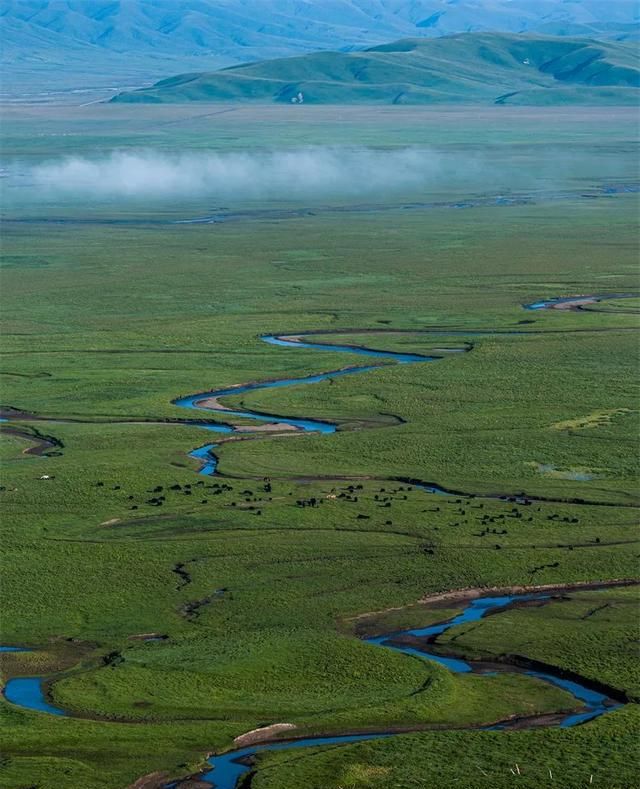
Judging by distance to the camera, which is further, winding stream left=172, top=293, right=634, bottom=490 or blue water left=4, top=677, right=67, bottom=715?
winding stream left=172, top=293, right=634, bottom=490

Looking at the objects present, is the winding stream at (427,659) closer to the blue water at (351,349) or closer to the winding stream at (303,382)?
the winding stream at (303,382)

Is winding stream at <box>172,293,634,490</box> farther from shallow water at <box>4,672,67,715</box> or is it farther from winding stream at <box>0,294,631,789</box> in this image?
shallow water at <box>4,672,67,715</box>

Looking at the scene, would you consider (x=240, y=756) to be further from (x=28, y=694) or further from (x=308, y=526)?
(x=308, y=526)

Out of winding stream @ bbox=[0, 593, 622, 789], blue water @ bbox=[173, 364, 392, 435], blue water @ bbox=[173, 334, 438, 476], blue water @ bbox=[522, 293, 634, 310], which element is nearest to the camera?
winding stream @ bbox=[0, 593, 622, 789]

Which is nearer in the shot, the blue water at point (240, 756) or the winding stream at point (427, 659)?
the blue water at point (240, 756)

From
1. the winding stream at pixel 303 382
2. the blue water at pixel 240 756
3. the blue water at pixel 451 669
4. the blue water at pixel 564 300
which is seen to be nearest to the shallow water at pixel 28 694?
the blue water at pixel 240 756

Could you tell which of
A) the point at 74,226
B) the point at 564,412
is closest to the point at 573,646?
the point at 564,412

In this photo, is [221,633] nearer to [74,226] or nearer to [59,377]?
[59,377]

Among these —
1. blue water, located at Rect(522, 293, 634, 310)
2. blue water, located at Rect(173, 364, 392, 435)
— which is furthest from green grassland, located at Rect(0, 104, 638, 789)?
blue water, located at Rect(522, 293, 634, 310)
